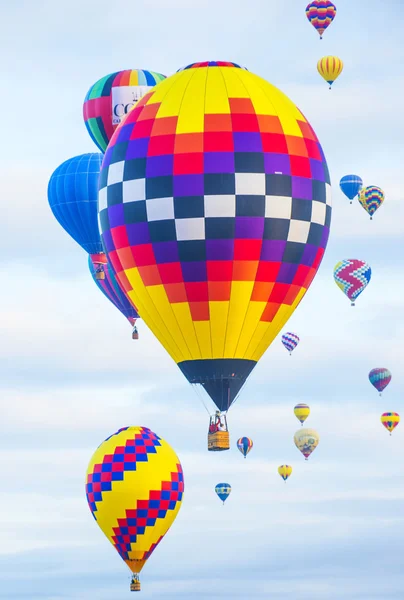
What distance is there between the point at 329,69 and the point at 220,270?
1084 inches

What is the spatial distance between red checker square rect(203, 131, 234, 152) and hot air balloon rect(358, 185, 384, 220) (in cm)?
2655

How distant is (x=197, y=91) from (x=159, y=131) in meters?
1.20

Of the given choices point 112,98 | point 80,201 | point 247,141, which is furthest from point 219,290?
point 80,201

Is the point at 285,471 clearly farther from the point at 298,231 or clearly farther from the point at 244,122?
the point at 244,122

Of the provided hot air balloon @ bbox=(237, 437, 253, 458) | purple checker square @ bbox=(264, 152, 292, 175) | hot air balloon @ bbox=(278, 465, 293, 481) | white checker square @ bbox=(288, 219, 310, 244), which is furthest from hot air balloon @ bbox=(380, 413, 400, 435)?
purple checker square @ bbox=(264, 152, 292, 175)

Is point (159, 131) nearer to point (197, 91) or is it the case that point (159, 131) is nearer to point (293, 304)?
point (197, 91)

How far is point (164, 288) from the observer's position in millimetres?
33719

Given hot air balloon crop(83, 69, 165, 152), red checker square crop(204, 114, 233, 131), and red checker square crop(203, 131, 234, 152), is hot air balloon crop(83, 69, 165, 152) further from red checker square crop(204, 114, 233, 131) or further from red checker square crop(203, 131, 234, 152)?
red checker square crop(203, 131, 234, 152)

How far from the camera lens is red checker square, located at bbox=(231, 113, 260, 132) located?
110 feet

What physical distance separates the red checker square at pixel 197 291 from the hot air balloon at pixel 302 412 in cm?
2869

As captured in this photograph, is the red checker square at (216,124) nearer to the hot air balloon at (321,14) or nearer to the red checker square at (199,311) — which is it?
the red checker square at (199,311)

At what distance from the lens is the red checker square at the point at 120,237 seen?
112 feet

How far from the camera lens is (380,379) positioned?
196ft

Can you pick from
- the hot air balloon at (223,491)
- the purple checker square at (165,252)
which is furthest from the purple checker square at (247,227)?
the hot air balloon at (223,491)
